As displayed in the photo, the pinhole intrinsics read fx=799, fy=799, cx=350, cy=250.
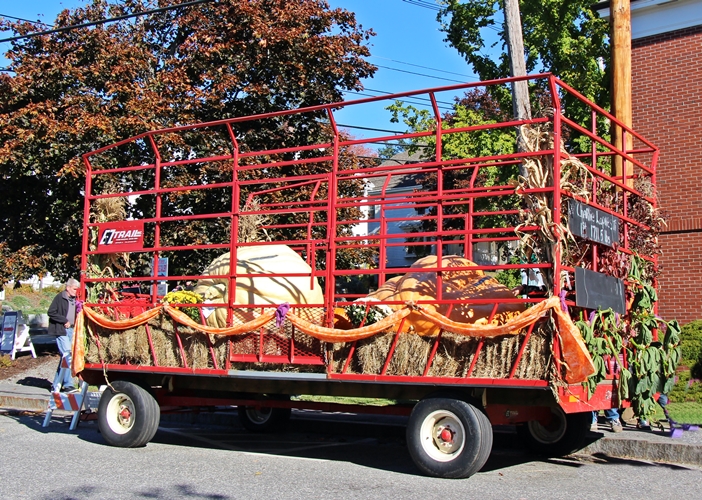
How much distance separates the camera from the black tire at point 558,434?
8.55m

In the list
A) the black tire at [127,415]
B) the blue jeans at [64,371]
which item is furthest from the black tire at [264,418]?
the blue jeans at [64,371]

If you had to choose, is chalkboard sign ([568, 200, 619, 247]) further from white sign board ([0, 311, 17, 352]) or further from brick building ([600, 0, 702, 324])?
Result: white sign board ([0, 311, 17, 352])

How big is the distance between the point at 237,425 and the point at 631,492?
617cm

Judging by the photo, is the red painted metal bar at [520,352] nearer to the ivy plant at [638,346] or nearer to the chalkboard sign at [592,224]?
the ivy plant at [638,346]

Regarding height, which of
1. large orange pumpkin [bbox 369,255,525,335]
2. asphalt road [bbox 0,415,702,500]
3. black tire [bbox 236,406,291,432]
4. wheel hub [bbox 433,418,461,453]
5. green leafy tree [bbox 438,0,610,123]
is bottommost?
asphalt road [bbox 0,415,702,500]

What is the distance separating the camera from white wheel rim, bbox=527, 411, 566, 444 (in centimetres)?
866

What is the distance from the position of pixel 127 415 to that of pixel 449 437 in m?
4.17

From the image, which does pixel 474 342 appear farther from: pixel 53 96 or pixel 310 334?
pixel 53 96

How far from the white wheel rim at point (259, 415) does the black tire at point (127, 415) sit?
176 cm

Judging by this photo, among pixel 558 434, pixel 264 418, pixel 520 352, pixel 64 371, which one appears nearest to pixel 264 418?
pixel 264 418

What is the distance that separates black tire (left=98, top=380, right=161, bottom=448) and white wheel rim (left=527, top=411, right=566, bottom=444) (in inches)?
170

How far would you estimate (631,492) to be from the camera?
6984mm

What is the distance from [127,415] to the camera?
9461 millimetres

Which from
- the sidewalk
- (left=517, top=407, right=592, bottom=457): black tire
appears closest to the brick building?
the sidewalk
